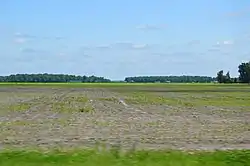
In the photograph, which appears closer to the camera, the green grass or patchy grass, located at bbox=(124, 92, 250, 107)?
the green grass

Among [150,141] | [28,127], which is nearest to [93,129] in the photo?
[28,127]

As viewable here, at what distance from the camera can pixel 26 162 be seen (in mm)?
13188

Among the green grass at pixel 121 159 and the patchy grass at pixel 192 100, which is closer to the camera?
the green grass at pixel 121 159

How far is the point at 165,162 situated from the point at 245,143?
9.85 metres

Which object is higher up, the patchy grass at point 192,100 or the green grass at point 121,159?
the green grass at point 121,159

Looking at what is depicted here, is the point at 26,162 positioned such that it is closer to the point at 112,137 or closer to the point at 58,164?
the point at 58,164

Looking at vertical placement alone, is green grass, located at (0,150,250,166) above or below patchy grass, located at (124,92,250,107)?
above

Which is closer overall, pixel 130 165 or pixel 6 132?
pixel 130 165

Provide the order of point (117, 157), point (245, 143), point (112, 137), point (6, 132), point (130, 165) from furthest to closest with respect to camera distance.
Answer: point (6, 132), point (112, 137), point (245, 143), point (117, 157), point (130, 165)

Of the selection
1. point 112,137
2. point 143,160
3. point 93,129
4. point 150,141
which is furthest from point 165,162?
point 93,129

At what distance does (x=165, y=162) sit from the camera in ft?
44.1

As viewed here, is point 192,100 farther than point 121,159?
Yes

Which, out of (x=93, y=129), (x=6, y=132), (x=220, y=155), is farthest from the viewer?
(x=93, y=129)

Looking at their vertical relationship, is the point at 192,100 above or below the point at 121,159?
below
